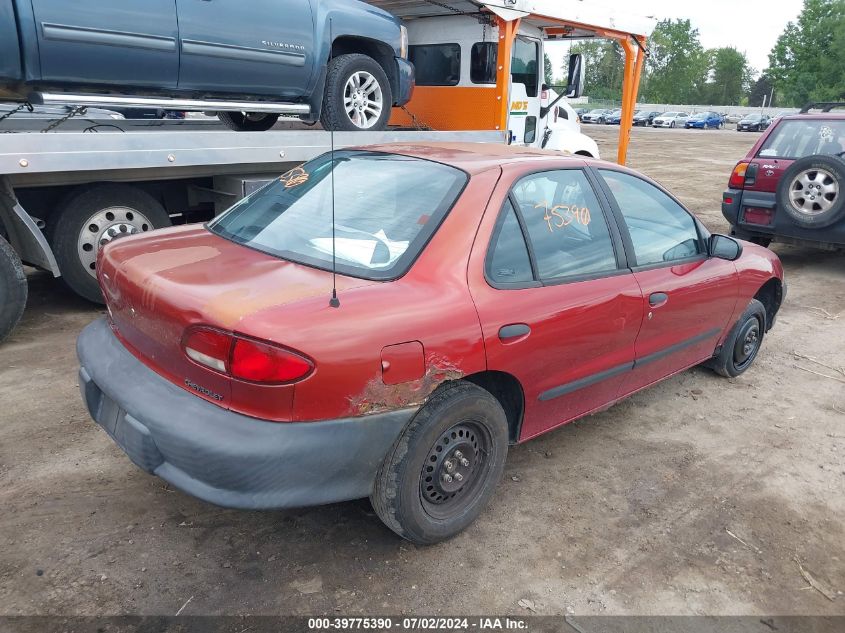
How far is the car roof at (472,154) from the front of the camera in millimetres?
3041

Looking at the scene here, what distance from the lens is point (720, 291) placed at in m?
3.92

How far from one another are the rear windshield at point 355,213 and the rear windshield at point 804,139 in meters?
5.90

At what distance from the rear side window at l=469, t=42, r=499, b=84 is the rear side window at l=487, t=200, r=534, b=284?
18.1ft

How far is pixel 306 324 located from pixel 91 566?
4.29 feet

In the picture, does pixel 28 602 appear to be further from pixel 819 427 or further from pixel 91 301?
pixel 819 427

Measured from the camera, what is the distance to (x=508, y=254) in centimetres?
285

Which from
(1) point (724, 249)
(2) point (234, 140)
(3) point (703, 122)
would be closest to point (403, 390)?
(1) point (724, 249)

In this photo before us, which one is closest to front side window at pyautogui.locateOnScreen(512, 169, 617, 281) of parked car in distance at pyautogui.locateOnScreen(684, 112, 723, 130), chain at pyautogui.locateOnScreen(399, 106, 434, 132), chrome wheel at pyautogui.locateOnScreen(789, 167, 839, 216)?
chrome wheel at pyautogui.locateOnScreen(789, 167, 839, 216)

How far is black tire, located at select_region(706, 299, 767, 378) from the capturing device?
4383 millimetres

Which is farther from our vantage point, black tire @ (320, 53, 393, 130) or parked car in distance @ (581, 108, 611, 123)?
parked car in distance @ (581, 108, 611, 123)

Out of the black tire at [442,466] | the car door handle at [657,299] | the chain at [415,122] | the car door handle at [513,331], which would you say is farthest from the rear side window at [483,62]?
the black tire at [442,466]

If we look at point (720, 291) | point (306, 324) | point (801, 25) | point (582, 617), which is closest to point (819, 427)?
point (720, 291)

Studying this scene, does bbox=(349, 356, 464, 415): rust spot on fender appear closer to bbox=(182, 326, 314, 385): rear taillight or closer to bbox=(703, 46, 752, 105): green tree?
bbox=(182, 326, 314, 385): rear taillight

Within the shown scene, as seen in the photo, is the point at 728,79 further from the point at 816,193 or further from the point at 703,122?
the point at 816,193
